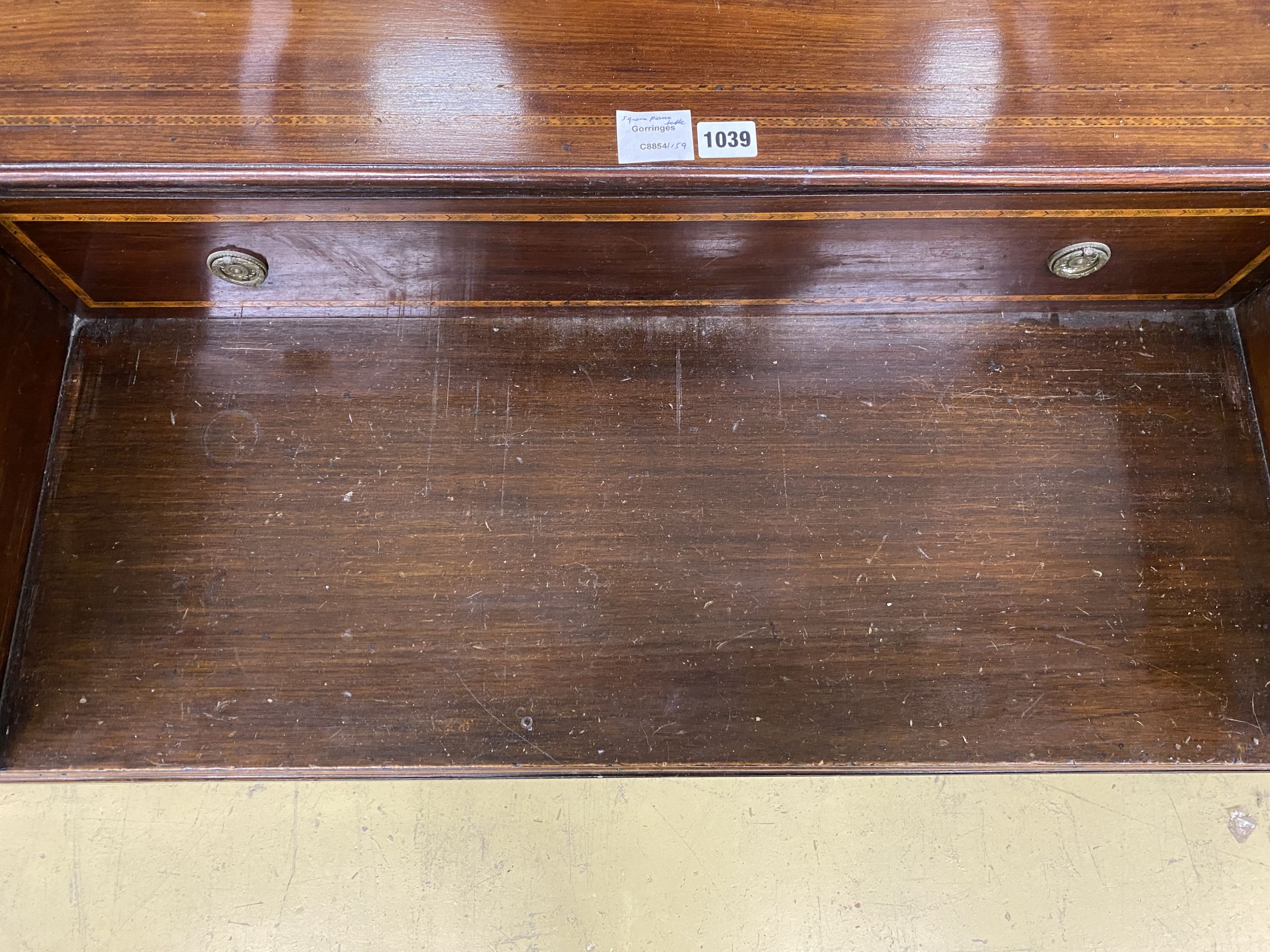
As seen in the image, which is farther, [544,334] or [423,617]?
[544,334]

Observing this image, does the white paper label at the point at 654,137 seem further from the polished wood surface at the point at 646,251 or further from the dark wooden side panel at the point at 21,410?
the dark wooden side panel at the point at 21,410

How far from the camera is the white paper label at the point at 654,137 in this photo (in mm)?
900

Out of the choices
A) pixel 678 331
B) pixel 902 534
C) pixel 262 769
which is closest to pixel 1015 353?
pixel 902 534

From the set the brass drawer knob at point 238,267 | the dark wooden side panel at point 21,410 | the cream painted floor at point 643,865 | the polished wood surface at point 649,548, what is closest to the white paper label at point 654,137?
the polished wood surface at point 649,548

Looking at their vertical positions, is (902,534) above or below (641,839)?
above

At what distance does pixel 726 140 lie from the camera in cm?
91

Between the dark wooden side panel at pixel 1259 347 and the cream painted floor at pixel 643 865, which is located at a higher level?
the dark wooden side panel at pixel 1259 347

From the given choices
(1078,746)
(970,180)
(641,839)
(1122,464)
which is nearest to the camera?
(970,180)

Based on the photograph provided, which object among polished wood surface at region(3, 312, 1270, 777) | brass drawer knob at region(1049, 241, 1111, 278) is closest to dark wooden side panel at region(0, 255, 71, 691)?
polished wood surface at region(3, 312, 1270, 777)

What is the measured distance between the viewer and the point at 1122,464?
115 cm

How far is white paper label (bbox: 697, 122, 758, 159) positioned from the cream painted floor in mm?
973

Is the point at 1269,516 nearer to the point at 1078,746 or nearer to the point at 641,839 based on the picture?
the point at 1078,746

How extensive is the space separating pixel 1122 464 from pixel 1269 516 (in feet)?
0.70

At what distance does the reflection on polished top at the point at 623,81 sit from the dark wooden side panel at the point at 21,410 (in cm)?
26
